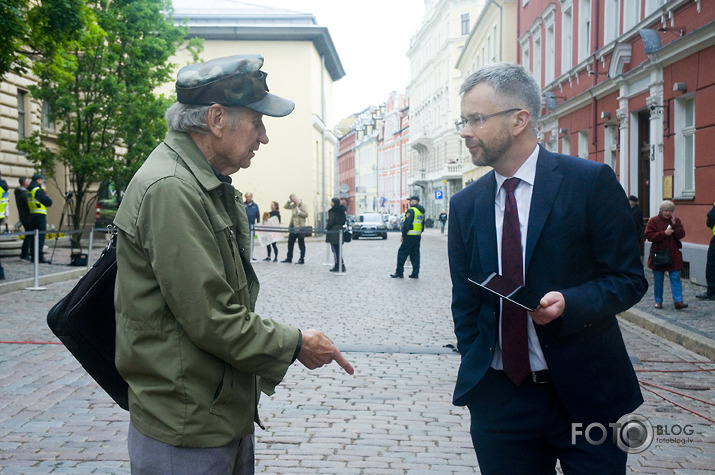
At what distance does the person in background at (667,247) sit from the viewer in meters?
11.1

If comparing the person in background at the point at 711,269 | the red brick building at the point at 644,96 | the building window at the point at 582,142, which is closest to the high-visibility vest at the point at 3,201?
the person in background at the point at 711,269

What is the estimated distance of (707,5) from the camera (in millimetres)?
13906

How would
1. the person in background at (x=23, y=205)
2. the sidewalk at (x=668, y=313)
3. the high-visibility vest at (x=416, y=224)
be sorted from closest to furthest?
the sidewalk at (x=668, y=313) < the high-visibility vest at (x=416, y=224) < the person in background at (x=23, y=205)

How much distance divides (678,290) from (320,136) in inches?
1525

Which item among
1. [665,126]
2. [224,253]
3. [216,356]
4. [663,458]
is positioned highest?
[665,126]

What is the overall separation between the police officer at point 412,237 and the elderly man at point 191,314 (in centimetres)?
1476

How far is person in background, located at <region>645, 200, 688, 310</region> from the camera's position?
11.1m

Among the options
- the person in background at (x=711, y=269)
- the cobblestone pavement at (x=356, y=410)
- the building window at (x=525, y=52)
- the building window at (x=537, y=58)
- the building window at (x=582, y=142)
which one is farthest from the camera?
the building window at (x=525, y=52)

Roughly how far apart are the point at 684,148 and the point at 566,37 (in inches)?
446

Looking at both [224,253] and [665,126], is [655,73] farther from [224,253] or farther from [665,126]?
[224,253]

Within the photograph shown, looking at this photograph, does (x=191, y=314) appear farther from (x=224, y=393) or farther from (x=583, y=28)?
(x=583, y=28)

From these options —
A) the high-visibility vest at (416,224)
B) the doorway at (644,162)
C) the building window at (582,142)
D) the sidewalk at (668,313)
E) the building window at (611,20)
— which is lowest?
the sidewalk at (668,313)

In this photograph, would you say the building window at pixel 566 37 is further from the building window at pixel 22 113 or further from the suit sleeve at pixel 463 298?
the suit sleeve at pixel 463 298

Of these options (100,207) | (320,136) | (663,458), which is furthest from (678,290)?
(320,136)
